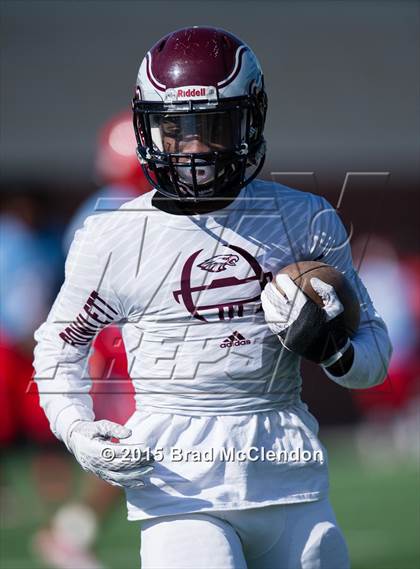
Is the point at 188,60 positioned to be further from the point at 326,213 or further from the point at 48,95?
the point at 48,95

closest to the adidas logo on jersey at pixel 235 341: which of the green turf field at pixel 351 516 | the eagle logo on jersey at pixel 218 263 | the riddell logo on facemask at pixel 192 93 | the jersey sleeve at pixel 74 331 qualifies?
the eagle logo on jersey at pixel 218 263

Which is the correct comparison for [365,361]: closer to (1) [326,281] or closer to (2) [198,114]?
(1) [326,281]

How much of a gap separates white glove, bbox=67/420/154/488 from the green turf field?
7.60ft

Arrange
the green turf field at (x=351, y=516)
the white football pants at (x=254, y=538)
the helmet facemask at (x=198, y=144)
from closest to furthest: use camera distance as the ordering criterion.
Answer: the white football pants at (x=254, y=538) → the helmet facemask at (x=198, y=144) → the green turf field at (x=351, y=516)

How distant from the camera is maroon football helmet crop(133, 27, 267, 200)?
8.17ft

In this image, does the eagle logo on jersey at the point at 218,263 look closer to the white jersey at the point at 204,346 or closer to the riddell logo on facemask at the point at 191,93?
the white jersey at the point at 204,346

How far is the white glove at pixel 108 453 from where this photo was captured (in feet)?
7.73

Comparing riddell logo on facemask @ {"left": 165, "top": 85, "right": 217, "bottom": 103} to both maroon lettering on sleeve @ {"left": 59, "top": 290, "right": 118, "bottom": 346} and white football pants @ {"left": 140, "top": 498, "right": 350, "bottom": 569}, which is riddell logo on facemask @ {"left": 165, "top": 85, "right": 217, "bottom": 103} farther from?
white football pants @ {"left": 140, "top": 498, "right": 350, "bottom": 569}

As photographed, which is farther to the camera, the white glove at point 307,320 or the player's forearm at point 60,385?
the player's forearm at point 60,385

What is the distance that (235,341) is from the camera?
2500mm

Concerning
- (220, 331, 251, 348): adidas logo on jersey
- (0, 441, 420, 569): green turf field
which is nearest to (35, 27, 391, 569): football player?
(220, 331, 251, 348): adidas logo on jersey

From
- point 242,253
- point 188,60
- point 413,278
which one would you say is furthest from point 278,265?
point 413,278

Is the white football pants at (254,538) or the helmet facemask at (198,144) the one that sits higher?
the helmet facemask at (198,144)

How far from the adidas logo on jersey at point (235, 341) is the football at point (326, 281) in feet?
0.55
